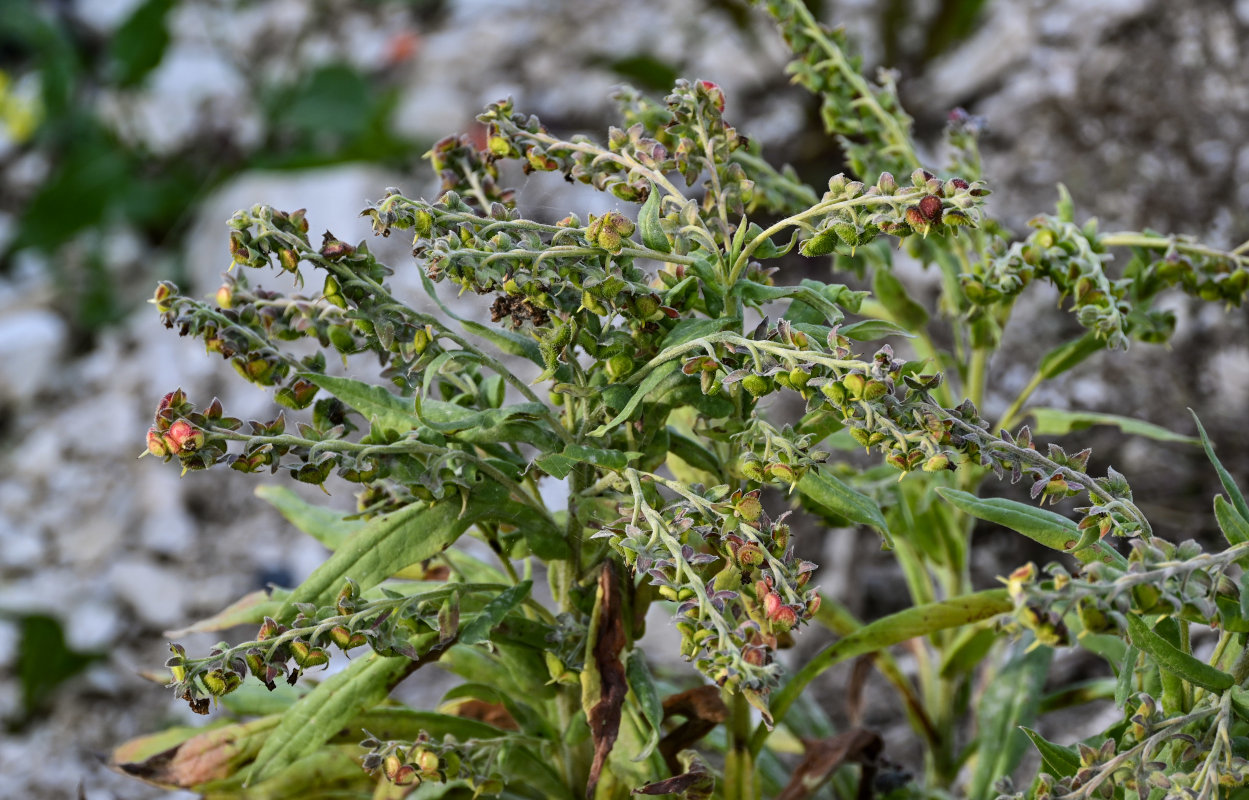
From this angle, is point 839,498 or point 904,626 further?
point 904,626

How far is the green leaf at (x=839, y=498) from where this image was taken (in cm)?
80

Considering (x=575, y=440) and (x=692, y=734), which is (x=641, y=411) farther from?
(x=692, y=734)

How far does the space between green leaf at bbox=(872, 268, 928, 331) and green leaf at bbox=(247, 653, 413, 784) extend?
0.63m

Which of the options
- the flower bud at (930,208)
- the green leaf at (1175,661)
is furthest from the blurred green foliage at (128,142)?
the green leaf at (1175,661)

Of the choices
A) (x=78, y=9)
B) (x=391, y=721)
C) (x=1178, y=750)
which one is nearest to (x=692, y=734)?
(x=391, y=721)

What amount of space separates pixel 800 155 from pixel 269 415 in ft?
4.90

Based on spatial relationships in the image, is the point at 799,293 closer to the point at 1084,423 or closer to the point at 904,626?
the point at 904,626

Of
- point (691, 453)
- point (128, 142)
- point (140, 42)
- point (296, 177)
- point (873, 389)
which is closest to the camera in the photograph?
point (873, 389)

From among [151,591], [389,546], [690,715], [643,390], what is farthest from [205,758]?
[151,591]

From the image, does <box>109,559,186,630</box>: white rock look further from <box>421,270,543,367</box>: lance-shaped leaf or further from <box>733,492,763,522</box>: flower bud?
<box>733,492,763,522</box>: flower bud

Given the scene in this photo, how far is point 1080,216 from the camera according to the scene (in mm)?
2416

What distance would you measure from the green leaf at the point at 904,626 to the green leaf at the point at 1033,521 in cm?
13

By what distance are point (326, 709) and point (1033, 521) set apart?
562 mm

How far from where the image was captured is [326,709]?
880mm
